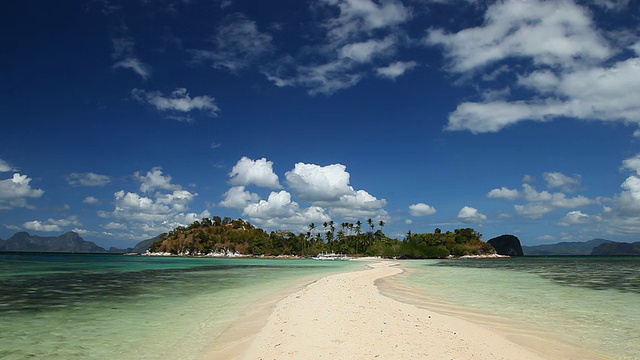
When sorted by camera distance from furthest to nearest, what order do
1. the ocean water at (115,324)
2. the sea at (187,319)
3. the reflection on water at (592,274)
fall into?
the reflection on water at (592,274) < the sea at (187,319) < the ocean water at (115,324)

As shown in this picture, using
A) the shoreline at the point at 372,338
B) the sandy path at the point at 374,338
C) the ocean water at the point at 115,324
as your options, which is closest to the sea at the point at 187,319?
the ocean water at the point at 115,324

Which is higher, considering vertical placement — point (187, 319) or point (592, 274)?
point (187, 319)

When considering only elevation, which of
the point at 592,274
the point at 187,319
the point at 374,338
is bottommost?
the point at 592,274

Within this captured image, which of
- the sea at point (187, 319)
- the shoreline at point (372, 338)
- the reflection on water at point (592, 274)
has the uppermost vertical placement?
the shoreline at point (372, 338)

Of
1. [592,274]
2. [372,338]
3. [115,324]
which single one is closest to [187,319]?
Result: [115,324]

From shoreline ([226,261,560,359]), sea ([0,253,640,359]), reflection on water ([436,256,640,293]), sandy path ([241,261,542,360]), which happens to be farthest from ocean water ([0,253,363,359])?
reflection on water ([436,256,640,293])

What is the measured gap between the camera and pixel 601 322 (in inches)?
667

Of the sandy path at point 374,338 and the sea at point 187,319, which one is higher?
the sandy path at point 374,338

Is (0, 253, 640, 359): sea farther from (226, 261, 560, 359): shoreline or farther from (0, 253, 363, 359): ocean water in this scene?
(226, 261, 560, 359): shoreline

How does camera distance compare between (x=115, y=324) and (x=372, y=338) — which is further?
(x=115, y=324)

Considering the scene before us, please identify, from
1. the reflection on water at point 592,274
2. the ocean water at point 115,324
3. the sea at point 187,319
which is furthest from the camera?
the reflection on water at point 592,274

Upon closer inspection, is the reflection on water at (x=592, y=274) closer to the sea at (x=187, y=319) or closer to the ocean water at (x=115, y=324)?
the sea at (x=187, y=319)

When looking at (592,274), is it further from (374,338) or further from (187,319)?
(187,319)

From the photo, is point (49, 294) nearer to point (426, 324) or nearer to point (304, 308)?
point (304, 308)
